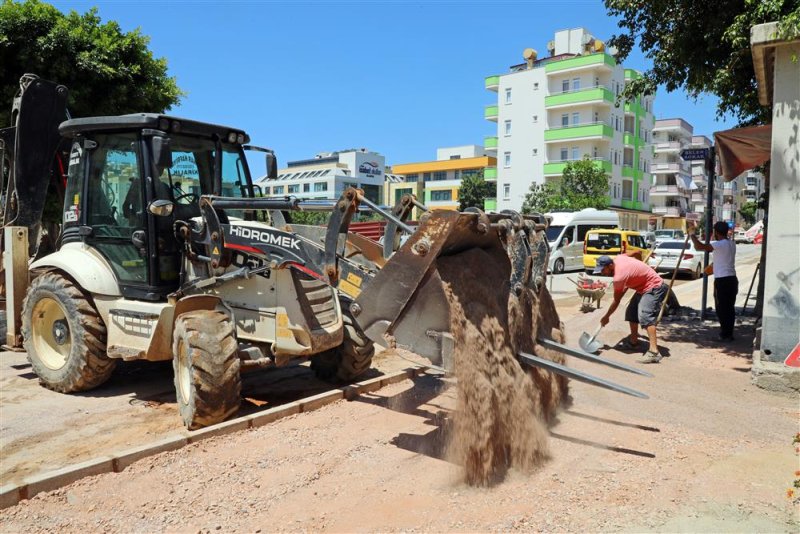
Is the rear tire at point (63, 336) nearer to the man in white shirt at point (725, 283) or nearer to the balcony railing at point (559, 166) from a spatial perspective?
the man in white shirt at point (725, 283)

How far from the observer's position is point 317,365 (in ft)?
23.1

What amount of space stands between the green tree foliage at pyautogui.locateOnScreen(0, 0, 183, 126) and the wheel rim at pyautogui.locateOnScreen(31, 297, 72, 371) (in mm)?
5571

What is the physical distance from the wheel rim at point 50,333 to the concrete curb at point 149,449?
2499 millimetres

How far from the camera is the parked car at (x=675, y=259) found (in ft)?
68.9

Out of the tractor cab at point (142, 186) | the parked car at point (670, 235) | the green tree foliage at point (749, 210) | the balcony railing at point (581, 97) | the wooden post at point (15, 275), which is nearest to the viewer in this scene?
the tractor cab at point (142, 186)

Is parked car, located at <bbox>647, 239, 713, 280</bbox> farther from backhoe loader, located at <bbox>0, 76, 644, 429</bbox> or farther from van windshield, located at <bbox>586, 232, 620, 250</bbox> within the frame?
backhoe loader, located at <bbox>0, 76, 644, 429</bbox>

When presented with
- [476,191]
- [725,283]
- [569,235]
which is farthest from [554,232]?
[476,191]

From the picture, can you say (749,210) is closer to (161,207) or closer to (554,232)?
(554,232)

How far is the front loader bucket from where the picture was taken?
437 centimetres

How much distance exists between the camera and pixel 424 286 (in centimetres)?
444

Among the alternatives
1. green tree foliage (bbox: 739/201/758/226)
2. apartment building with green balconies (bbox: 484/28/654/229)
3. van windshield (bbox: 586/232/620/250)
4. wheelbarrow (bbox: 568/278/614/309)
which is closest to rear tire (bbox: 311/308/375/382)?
wheelbarrow (bbox: 568/278/614/309)

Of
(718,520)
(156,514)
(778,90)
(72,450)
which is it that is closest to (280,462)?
(156,514)

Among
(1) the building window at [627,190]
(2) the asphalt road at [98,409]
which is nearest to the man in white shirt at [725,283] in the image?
(2) the asphalt road at [98,409]

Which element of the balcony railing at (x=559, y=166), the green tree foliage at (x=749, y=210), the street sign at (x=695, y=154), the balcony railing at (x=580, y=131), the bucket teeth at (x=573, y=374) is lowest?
the bucket teeth at (x=573, y=374)
